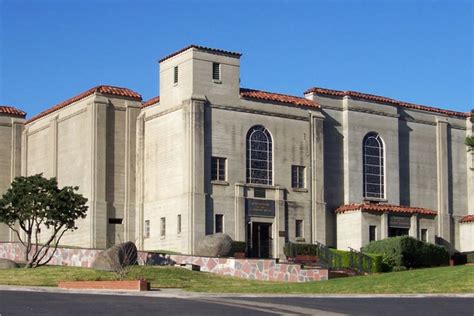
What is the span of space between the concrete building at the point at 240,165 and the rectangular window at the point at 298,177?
0.22 feet

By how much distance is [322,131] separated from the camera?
195 feet

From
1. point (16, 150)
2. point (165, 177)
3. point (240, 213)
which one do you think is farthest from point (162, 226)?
point (16, 150)

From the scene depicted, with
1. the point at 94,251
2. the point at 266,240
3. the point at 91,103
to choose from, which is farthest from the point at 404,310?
the point at 91,103

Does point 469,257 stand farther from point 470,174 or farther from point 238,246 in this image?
point 238,246

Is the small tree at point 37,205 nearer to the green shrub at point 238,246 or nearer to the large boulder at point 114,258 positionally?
the large boulder at point 114,258

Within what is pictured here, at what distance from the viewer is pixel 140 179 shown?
5934 centimetres

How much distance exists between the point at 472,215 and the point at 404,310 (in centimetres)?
3927

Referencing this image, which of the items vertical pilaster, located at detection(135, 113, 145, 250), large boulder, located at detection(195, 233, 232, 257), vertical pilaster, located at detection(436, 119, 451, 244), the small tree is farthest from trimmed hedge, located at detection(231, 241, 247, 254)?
vertical pilaster, located at detection(436, 119, 451, 244)

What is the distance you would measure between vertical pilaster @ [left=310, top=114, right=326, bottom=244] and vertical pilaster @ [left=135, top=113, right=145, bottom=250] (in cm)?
1018

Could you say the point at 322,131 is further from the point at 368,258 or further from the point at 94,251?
the point at 94,251

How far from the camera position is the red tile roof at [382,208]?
5753 cm

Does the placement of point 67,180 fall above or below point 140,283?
above

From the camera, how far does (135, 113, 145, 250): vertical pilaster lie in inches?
2307

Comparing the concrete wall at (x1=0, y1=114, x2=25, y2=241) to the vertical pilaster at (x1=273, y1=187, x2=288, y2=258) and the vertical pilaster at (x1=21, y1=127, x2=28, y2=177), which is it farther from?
the vertical pilaster at (x1=273, y1=187, x2=288, y2=258)
